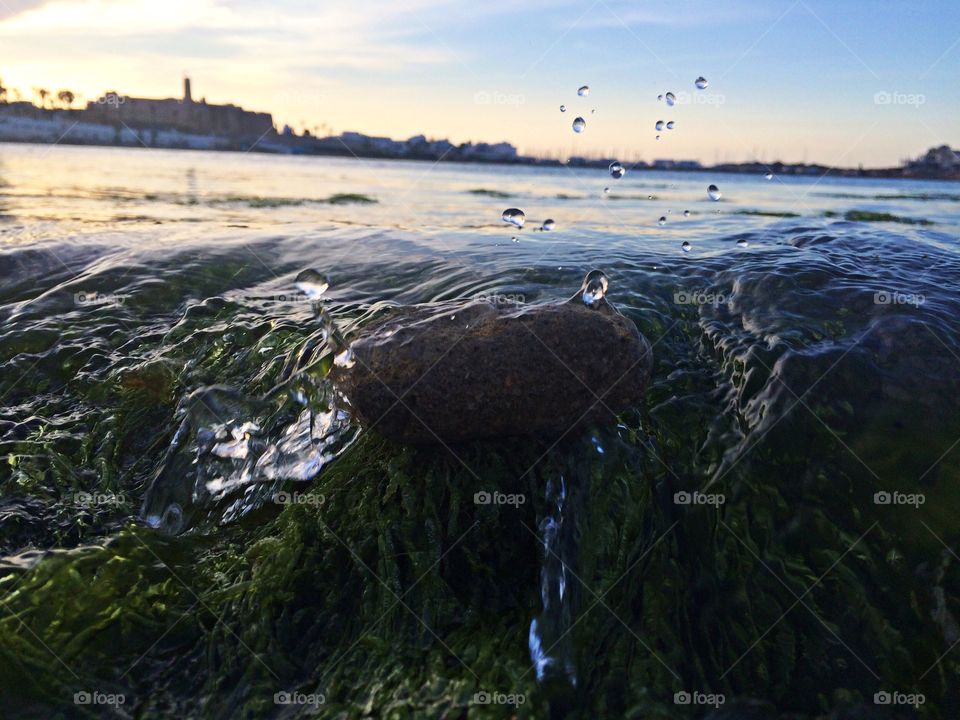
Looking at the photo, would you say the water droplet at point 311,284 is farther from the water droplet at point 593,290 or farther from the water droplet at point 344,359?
the water droplet at point 593,290

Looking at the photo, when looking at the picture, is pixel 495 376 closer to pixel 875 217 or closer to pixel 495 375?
pixel 495 375

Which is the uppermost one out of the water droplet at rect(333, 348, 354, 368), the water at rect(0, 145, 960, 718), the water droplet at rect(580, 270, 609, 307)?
the water droplet at rect(580, 270, 609, 307)

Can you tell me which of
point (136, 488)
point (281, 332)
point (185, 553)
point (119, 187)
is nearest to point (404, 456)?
point (185, 553)

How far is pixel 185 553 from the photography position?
4062mm

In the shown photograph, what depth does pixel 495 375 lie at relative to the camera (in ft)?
13.3

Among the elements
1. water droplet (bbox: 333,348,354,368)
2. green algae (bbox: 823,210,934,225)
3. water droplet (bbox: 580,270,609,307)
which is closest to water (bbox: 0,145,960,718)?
water droplet (bbox: 333,348,354,368)

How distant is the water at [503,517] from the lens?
3412 mm

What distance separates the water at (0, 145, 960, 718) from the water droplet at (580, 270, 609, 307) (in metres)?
0.66

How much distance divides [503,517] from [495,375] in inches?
32.7

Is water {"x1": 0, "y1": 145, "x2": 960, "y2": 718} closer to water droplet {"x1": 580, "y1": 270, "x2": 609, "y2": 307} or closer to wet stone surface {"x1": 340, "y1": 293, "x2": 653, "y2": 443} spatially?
wet stone surface {"x1": 340, "y1": 293, "x2": 653, "y2": 443}

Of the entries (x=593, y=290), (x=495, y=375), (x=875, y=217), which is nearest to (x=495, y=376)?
(x=495, y=375)

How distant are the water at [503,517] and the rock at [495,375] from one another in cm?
14

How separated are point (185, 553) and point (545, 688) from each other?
2.24 meters

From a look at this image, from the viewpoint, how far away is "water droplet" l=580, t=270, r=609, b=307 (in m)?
4.75
